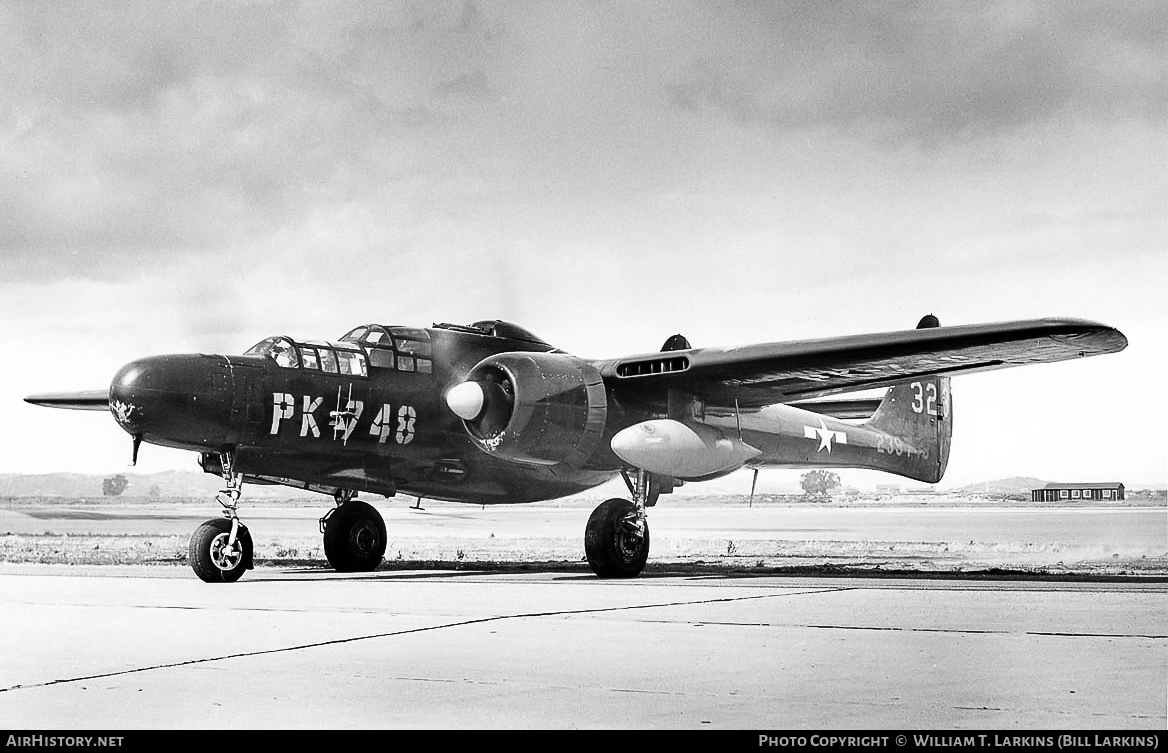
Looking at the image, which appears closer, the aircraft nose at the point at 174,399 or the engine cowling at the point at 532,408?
the aircraft nose at the point at 174,399

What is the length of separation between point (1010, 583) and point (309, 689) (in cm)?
1136

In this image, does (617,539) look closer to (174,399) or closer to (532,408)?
(532,408)

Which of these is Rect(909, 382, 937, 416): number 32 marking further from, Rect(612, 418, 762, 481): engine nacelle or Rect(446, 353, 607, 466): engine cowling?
Rect(446, 353, 607, 466): engine cowling

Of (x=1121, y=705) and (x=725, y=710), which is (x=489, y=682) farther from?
(x=1121, y=705)

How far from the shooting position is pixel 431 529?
151 feet

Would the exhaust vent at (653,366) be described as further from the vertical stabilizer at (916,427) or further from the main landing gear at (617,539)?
the vertical stabilizer at (916,427)

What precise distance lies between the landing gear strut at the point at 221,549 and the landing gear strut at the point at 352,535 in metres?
3.70

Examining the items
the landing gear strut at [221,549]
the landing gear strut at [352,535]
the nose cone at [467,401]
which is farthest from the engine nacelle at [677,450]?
the landing gear strut at [352,535]

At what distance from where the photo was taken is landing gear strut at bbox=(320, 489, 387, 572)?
68.1 ft

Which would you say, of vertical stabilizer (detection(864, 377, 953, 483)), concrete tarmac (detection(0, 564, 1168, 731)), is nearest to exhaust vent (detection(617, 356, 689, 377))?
concrete tarmac (detection(0, 564, 1168, 731))

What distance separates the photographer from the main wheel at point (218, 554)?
642 inches

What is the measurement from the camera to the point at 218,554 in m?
16.4

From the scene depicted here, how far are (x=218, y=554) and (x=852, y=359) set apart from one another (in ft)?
30.3

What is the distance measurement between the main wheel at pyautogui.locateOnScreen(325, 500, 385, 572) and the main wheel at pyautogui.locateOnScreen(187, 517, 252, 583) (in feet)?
13.2
